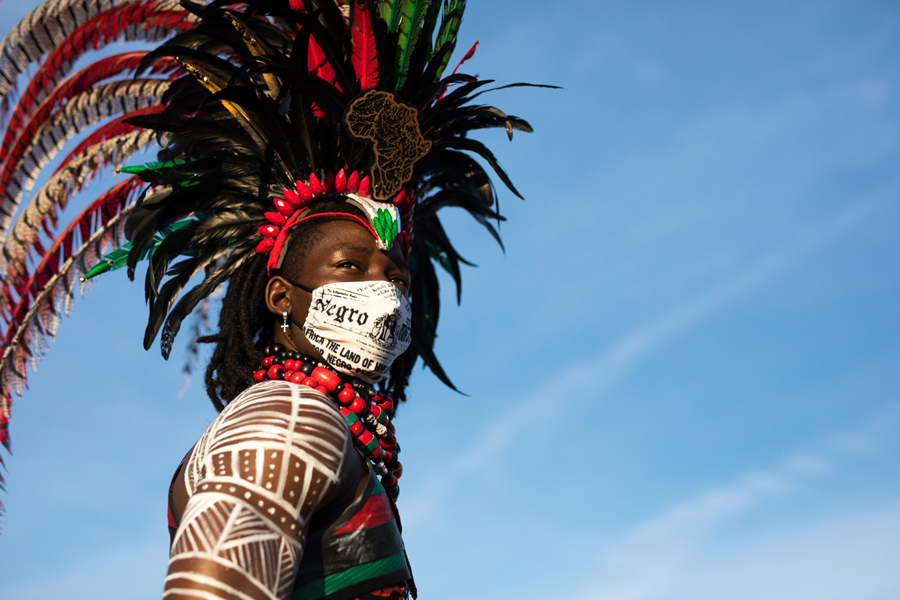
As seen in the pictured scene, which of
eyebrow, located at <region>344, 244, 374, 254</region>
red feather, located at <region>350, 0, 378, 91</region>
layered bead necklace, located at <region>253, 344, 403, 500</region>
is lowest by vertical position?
layered bead necklace, located at <region>253, 344, 403, 500</region>

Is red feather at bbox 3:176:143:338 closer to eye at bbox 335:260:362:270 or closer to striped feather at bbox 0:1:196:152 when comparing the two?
striped feather at bbox 0:1:196:152

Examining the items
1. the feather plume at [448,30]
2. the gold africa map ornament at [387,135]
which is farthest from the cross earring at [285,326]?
the feather plume at [448,30]

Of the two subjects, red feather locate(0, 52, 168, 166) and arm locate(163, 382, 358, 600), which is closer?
arm locate(163, 382, 358, 600)

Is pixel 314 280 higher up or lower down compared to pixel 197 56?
lower down

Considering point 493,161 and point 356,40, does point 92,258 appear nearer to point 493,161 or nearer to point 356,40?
point 356,40

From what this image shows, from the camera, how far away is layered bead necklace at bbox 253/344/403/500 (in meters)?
3.59

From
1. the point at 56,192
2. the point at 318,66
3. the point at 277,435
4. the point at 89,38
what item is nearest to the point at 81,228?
the point at 56,192

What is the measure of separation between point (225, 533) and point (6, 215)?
140 inches

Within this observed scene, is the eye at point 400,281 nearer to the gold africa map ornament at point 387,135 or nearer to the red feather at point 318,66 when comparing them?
the gold africa map ornament at point 387,135

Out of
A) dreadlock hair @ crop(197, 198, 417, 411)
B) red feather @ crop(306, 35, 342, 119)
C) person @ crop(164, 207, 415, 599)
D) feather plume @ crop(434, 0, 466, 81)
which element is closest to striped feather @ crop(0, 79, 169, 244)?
red feather @ crop(306, 35, 342, 119)

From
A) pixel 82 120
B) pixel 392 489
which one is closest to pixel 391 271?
pixel 392 489

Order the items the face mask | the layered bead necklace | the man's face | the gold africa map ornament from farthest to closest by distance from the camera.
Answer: the gold africa map ornament < the man's face < the face mask < the layered bead necklace

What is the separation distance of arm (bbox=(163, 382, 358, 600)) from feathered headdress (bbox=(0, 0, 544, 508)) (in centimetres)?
133

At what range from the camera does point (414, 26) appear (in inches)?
179
